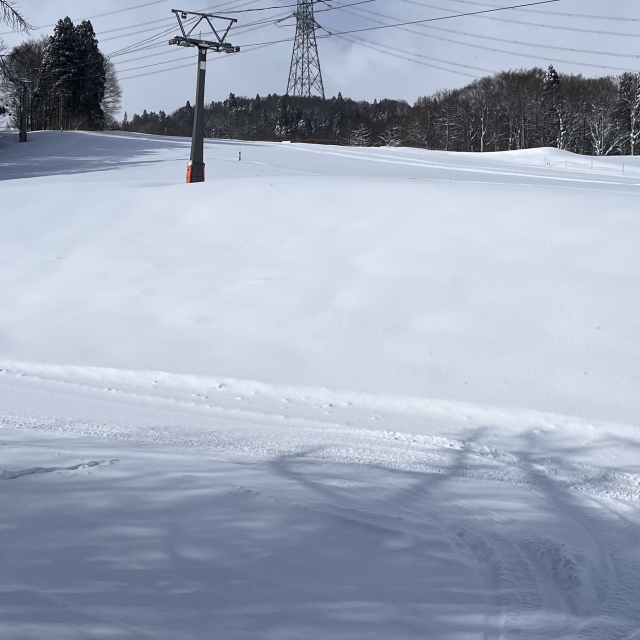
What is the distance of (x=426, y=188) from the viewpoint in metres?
10.8

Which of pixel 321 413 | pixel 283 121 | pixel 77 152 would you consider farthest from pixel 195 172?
pixel 283 121

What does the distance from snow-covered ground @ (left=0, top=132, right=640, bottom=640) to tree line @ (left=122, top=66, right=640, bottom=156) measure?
41.3m

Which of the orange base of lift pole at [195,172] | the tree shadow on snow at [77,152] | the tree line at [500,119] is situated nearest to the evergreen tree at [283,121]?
the tree line at [500,119]

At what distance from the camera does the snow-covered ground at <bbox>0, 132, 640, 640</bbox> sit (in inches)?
A: 109

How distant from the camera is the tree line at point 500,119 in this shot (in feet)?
168

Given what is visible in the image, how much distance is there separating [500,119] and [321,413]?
188ft

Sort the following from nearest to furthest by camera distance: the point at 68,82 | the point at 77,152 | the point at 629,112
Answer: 1. the point at 77,152
2. the point at 629,112
3. the point at 68,82

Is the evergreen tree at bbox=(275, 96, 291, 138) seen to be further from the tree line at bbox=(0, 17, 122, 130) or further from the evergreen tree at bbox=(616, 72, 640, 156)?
the evergreen tree at bbox=(616, 72, 640, 156)

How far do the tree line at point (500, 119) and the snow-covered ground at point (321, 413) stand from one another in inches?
1625

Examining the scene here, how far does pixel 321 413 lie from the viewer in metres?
5.73

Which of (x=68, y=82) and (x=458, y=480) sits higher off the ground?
(x=68, y=82)

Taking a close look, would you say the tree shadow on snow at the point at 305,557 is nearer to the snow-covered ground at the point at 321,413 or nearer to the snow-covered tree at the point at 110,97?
the snow-covered ground at the point at 321,413

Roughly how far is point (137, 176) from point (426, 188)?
1552cm

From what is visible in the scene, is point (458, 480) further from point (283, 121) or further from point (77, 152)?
point (283, 121)
